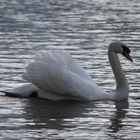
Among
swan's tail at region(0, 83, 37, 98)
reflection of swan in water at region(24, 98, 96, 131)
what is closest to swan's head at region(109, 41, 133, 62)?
reflection of swan in water at region(24, 98, 96, 131)

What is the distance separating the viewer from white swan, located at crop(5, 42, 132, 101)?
1580cm

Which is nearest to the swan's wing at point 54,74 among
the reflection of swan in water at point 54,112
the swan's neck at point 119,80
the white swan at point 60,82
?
the white swan at point 60,82

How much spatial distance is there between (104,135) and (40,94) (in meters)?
3.64

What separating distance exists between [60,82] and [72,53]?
20.5 feet

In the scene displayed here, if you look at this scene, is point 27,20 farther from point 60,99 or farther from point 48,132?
point 48,132

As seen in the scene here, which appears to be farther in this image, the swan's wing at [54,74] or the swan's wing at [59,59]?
the swan's wing at [59,59]

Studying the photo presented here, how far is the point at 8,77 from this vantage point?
17.9 meters

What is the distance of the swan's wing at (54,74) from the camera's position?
51.8 feet

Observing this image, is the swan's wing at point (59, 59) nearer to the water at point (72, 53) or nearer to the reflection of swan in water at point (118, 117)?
the water at point (72, 53)

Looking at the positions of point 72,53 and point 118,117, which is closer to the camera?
point 118,117

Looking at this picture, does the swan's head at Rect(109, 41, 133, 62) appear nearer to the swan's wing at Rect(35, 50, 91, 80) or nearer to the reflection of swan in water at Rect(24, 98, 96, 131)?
the swan's wing at Rect(35, 50, 91, 80)

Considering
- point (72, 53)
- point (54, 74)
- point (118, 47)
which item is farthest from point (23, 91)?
point (72, 53)

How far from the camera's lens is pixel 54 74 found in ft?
51.8

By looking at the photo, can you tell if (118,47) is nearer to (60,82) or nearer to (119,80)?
(119,80)
